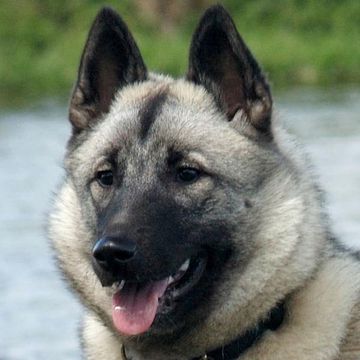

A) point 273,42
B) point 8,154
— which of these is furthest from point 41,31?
point 8,154

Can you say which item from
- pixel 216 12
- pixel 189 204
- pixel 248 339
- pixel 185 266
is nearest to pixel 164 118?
pixel 189 204

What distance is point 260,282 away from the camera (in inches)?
237

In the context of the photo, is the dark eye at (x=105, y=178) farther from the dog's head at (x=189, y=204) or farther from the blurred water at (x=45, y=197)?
the blurred water at (x=45, y=197)

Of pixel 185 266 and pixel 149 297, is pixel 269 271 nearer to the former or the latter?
pixel 185 266

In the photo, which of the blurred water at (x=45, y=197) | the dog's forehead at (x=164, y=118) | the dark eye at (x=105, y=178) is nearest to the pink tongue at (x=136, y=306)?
the dark eye at (x=105, y=178)

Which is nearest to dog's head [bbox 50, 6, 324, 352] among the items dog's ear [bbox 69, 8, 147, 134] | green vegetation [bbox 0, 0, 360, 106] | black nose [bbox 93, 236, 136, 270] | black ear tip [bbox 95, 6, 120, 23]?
black nose [bbox 93, 236, 136, 270]

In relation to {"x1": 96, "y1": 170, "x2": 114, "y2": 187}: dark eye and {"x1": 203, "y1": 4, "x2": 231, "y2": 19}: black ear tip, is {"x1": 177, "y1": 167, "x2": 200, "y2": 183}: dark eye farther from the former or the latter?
{"x1": 203, "y1": 4, "x2": 231, "y2": 19}: black ear tip

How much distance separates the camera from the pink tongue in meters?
5.91

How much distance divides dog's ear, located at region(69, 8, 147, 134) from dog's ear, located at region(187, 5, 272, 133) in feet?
1.00

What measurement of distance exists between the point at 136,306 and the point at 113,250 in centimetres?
32

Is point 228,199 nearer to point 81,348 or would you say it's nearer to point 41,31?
point 81,348

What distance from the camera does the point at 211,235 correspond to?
6031 millimetres

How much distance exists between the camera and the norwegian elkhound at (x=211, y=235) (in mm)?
5953

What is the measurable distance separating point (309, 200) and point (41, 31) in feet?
91.8
